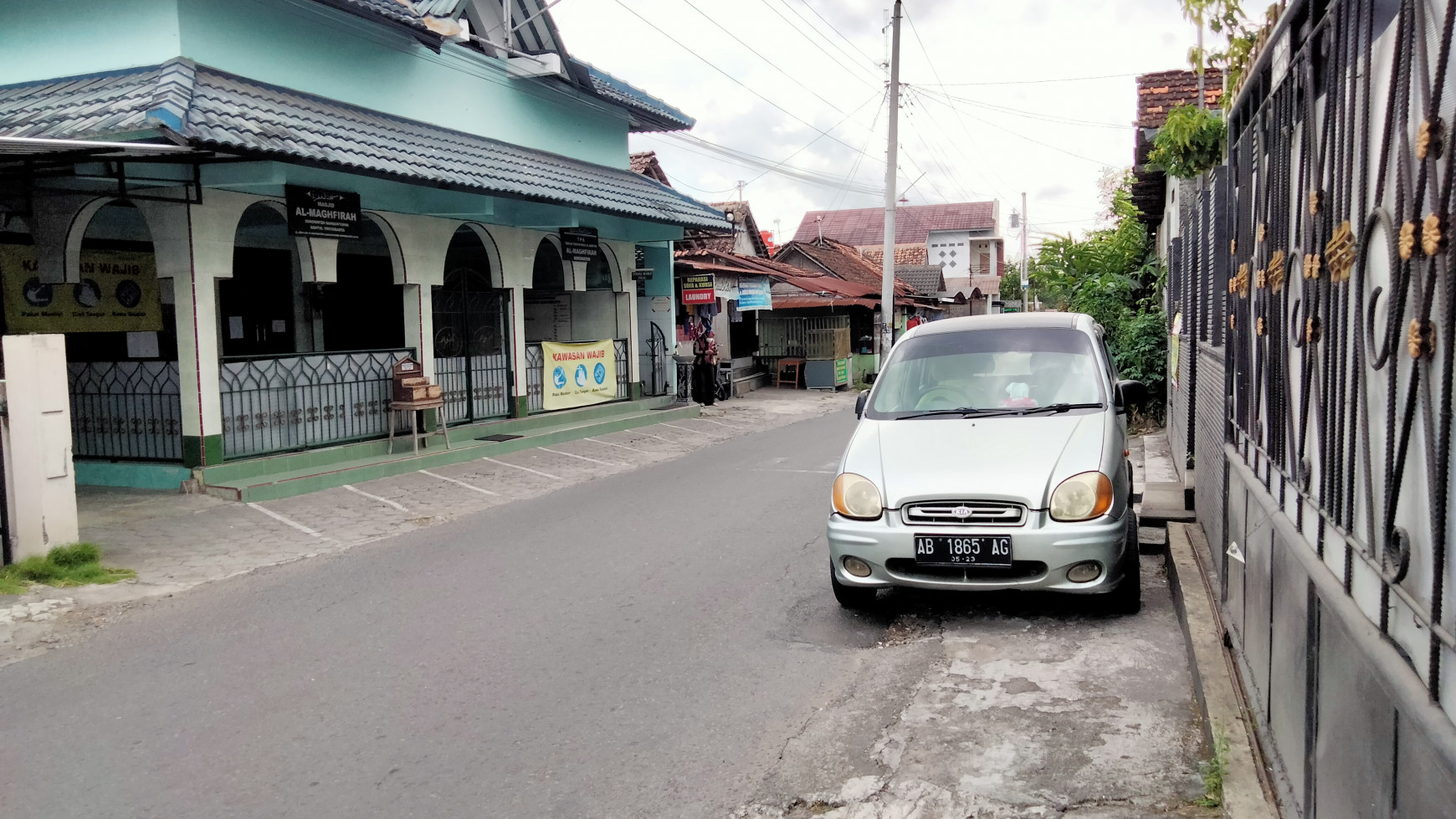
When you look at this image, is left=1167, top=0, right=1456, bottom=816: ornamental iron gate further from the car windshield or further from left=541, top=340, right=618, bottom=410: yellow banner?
left=541, top=340, right=618, bottom=410: yellow banner

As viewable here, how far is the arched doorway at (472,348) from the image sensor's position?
52.0ft

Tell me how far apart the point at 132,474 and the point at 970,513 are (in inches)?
391

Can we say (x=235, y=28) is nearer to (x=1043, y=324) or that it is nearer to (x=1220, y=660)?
(x=1043, y=324)

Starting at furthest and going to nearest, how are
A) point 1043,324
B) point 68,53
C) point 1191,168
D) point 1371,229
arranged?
point 68,53 < point 1191,168 < point 1043,324 < point 1371,229

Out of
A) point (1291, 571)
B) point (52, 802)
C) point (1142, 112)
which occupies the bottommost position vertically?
point (52, 802)

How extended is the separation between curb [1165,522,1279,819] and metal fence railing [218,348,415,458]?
999cm

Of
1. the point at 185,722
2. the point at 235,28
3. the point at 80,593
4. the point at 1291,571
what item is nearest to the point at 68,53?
the point at 235,28

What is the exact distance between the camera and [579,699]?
5090mm

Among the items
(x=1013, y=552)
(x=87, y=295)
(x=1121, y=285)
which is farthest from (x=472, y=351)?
(x=1013, y=552)

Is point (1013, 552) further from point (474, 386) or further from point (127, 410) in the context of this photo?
point (474, 386)

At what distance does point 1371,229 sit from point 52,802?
502cm

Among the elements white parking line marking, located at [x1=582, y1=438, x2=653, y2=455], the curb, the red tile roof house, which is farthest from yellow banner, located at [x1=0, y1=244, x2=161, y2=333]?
the red tile roof house

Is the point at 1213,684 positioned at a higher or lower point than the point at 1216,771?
higher

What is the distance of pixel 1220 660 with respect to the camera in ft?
15.6
